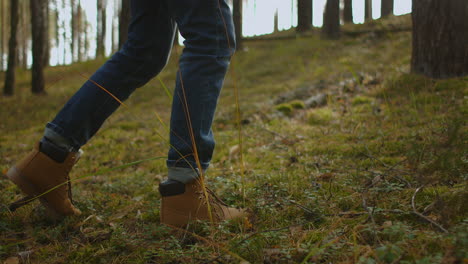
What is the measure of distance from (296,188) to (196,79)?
2.61 ft

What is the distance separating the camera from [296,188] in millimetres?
1877

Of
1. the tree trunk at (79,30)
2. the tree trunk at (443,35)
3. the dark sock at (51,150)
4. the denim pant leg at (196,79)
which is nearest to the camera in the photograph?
the denim pant leg at (196,79)

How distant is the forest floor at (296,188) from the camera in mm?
1176

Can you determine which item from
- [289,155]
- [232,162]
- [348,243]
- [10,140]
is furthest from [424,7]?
[10,140]

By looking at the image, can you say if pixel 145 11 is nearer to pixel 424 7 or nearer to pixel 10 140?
pixel 424 7

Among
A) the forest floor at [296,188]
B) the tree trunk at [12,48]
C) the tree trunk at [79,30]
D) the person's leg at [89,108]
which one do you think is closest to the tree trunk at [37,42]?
the tree trunk at [12,48]

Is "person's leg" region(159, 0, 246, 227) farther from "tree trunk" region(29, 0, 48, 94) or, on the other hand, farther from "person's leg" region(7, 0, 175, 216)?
"tree trunk" region(29, 0, 48, 94)

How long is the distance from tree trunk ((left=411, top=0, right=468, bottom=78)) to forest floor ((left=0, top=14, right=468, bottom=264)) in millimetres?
205

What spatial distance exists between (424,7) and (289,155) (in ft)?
8.46

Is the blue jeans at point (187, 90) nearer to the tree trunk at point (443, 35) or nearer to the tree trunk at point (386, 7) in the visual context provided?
the tree trunk at point (443, 35)

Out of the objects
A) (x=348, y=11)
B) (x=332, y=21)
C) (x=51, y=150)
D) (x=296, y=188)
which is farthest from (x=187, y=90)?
(x=348, y=11)

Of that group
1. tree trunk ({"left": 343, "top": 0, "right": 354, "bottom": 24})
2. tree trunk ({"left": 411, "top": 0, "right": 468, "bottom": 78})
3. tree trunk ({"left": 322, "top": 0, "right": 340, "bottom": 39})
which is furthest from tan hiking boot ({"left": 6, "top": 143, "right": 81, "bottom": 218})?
tree trunk ({"left": 343, "top": 0, "right": 354, "bottom": 24})

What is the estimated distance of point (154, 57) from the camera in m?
1.71

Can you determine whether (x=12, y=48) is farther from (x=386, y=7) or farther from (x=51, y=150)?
(x=386, y=7)
